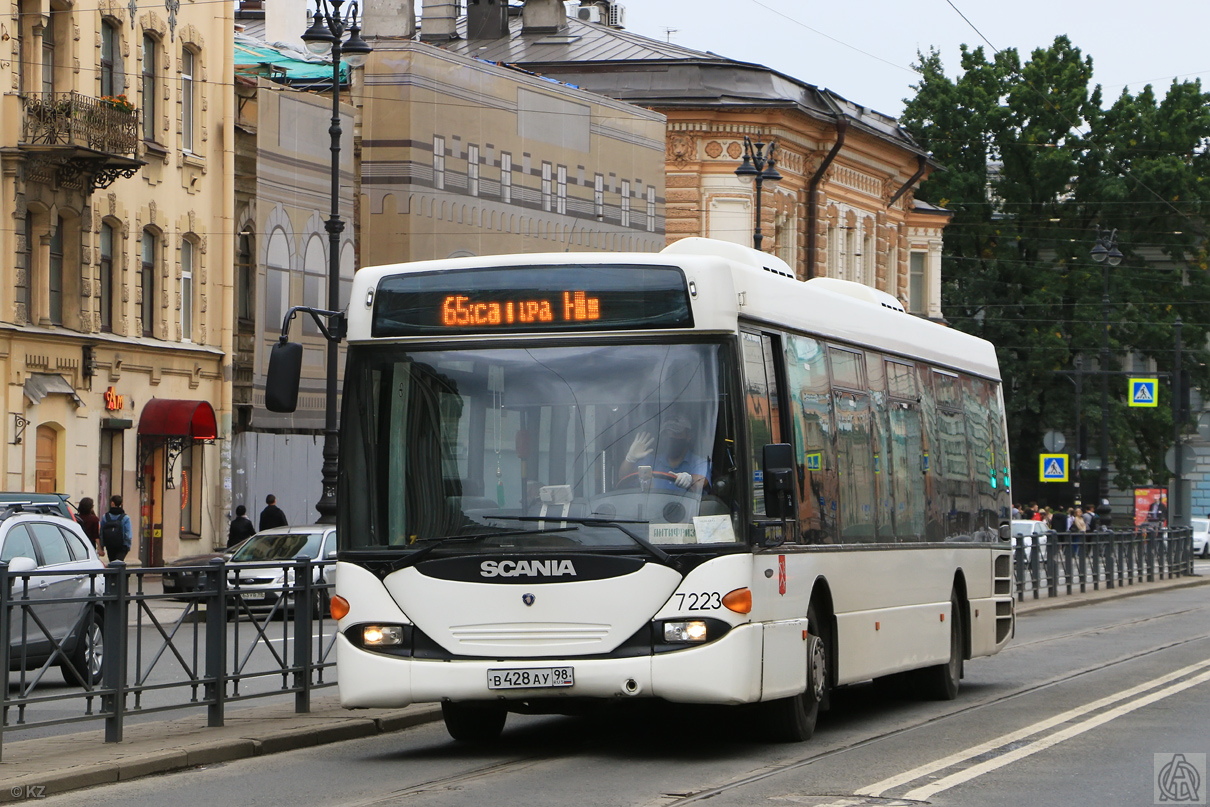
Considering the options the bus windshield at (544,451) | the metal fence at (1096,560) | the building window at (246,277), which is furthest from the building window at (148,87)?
the bus windshield at (544,451)

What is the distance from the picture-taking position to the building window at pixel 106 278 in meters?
38.9

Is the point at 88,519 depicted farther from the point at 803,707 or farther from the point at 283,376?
the point at 283,376

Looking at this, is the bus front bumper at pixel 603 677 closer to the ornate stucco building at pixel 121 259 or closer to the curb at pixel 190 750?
the curb at pixel 190 750

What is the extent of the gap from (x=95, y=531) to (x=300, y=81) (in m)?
18.5

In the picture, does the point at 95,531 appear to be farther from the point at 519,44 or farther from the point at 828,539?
the point at 519,44

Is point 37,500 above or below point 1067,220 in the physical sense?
below

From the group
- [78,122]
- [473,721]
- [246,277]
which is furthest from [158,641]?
[246,277]

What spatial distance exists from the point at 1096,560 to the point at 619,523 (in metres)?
30.8

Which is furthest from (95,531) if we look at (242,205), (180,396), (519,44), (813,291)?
(519,44)

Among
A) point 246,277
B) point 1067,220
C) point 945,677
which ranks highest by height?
point 1067,220

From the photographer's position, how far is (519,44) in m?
63.3

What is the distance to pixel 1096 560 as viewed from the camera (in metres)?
41.6

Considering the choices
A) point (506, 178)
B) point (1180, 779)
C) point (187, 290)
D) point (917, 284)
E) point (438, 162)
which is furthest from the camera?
point (917, 284)

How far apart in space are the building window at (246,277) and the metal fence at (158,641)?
2851 cm
